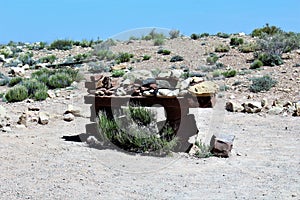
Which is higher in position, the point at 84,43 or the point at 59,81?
the point at 84,43

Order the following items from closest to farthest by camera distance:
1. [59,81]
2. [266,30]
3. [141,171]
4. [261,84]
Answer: [141,171], [261,84], [59,81], [266,30]

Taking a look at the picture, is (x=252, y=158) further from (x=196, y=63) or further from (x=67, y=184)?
(x=196, y=63)

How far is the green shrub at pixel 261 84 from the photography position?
1518 centimetres

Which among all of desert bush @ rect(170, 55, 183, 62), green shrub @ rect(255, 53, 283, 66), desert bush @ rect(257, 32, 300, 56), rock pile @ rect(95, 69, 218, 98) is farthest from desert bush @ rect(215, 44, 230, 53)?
rock pile @ rect(95, 69, 218, 98)

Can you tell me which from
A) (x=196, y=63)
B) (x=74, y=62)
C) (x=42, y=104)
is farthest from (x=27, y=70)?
(x=42, y=104)

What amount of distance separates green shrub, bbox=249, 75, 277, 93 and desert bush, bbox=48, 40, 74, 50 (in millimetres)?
20868

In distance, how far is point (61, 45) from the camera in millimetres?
34938

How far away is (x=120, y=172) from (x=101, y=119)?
1821mm

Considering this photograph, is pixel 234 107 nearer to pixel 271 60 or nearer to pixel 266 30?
pixel 271 60

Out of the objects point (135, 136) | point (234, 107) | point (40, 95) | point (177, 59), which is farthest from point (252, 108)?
point (177, 59)

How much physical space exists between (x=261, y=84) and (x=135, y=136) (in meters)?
8.33

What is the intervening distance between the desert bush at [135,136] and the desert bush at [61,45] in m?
26.4

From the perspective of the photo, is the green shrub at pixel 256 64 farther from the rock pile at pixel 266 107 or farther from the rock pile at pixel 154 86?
the rock pile at pixel 154 86

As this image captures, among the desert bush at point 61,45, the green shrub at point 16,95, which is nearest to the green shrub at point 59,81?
the green shrub at point 16,95
